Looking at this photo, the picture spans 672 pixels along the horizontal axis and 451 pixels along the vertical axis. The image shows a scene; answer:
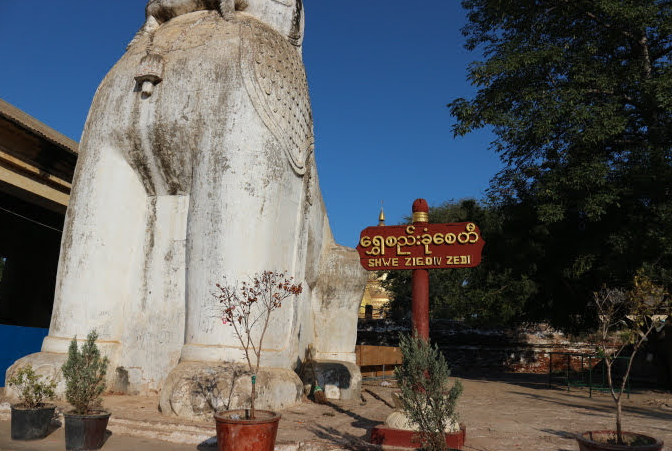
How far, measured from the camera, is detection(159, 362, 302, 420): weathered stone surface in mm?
4711

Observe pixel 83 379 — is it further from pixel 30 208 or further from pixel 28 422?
pixel 30 208

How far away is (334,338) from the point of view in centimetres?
755

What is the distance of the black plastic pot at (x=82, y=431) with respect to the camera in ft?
14.0

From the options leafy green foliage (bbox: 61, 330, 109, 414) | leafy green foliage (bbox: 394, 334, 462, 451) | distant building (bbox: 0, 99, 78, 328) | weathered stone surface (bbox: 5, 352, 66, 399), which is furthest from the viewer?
distant building (bbox: 0, 99, 78, 328)

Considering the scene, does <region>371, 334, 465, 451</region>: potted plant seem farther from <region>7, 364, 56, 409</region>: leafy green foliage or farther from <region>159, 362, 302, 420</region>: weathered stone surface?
<region>7, 364, 56, 409</region>: leafy green foliage

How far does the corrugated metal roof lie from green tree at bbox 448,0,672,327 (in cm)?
731

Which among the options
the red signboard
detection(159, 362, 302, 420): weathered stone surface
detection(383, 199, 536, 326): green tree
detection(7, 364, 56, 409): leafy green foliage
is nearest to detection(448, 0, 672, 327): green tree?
detection(383, 199, 536, 326): green tree

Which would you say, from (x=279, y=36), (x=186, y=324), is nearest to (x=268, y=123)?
(x=279, y=36)

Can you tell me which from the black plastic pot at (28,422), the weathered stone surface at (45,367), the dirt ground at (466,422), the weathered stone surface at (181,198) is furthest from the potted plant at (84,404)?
the weathered stone surface at (181,198)

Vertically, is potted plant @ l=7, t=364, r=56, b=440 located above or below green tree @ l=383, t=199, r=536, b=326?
below

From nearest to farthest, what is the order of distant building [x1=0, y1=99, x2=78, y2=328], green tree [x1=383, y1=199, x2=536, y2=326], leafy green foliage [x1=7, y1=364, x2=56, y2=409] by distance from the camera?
leafy green foliage [x1=7, y1=364, x2=56, y2=409] < distant building [x1=0, y1=99, x2=78, y2=328] < green tree [x1=383, y1=199, x2=536, y2=326]

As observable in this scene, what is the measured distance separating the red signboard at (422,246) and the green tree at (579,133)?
5.00m

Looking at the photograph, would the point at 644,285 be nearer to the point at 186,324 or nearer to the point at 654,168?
the point at 186,324

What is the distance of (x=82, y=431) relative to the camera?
427cm
